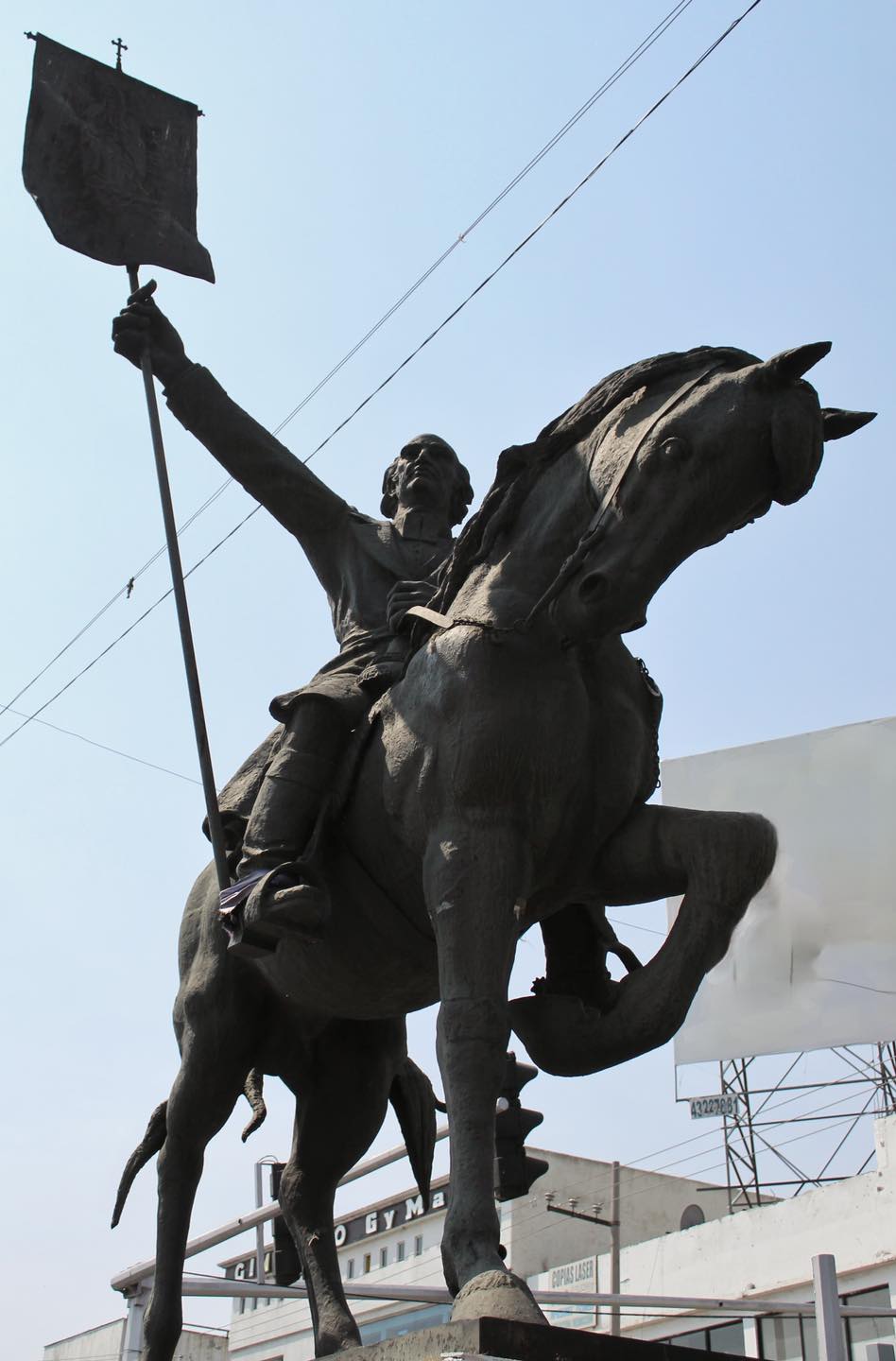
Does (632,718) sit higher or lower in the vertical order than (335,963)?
higher

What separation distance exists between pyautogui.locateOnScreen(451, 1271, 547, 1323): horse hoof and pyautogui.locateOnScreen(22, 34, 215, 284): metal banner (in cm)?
408

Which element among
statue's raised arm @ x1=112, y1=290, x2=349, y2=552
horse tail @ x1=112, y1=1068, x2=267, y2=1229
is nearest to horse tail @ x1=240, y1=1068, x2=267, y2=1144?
horse tail @ x1=112, y1=1068, x2=267, y2=1229

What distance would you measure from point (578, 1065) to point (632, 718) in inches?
42.4

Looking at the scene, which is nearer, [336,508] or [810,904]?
[336,508]

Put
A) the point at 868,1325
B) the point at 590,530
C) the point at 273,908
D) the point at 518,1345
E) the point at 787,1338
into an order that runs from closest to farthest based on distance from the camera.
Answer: the point at 518,1345
the point at 590,530
the point at 273,908
the point at 868,1325
the point at 787,1338

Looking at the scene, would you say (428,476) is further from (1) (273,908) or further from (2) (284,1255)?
(2) (284,1255)

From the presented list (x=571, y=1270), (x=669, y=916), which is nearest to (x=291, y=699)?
(x=669, y=916)

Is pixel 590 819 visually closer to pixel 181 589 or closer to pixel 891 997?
pixel 181 589

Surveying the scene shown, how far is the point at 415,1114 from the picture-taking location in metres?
6.38

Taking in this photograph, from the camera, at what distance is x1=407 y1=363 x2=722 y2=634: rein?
4598 millimetres

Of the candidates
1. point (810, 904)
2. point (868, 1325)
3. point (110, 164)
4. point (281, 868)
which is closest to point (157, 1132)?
point (281, 868)

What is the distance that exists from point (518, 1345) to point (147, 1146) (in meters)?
2.92

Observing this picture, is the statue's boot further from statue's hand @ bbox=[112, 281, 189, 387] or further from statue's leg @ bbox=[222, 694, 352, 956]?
statue's hand @ bbox=[112, 281, 189, 387]

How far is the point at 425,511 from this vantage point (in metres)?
6.13
